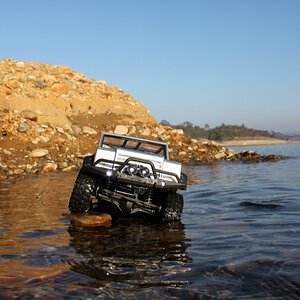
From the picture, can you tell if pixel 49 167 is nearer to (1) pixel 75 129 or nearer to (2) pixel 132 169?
(1) pixel 75 129

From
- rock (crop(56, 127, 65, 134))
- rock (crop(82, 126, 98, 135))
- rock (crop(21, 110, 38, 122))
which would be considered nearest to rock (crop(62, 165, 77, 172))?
rock (crop(56, 127, 65, 134))

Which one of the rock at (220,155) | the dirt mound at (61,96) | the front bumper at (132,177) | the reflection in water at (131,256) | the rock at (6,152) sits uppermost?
the dirt mound at (61,96)

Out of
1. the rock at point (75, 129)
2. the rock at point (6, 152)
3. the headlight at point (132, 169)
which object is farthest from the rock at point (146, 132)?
the headlight at point (132, 169)

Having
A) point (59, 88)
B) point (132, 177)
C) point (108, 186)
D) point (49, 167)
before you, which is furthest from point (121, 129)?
point (132, 177)

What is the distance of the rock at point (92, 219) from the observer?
7.21 metres

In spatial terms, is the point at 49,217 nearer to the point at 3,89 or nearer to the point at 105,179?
the point at 105,179

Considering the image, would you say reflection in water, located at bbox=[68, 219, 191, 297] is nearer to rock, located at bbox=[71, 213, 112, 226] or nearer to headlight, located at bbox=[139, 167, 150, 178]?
rock, located at bbox=[71, 213, 112, 226]

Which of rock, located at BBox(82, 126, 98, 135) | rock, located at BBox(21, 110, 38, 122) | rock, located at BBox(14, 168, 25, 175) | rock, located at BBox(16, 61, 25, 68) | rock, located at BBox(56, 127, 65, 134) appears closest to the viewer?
rock, located at BBox(14, 168, 25, 175)

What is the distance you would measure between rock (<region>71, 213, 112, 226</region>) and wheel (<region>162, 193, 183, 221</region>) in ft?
3.31

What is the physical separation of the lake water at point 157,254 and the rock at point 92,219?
0.57ft

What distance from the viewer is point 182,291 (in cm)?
405

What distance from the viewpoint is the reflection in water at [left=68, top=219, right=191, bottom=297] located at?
4.34 meters

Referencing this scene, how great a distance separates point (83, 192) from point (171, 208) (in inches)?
61.4

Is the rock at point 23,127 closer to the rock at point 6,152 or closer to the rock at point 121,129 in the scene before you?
the rock at point 6,152
